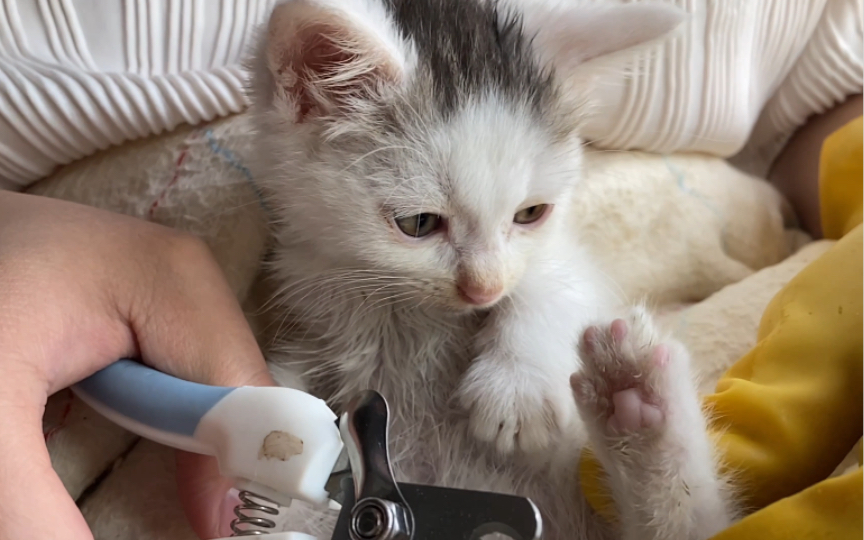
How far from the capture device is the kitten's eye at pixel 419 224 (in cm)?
75

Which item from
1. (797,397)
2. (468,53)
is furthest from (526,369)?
(468,53)

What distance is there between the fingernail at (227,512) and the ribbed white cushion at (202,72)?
0.58 metres

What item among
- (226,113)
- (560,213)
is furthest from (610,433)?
(226,113)

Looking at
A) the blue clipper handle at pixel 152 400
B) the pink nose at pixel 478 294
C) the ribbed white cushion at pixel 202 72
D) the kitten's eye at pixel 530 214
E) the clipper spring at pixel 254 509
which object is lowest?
the clipper spring at pixel 254 509

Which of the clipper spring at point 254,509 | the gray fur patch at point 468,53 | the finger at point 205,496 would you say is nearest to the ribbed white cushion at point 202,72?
the gray fur patch at point 468,53

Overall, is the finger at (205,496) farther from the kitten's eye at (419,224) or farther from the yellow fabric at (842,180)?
the yellow fabric at (842,180)

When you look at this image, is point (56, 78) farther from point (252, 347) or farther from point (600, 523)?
point (600, 523)

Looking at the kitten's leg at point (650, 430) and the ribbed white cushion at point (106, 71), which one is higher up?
Answer: the ribbed white cushion at point (106, 71)

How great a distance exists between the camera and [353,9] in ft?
2.18

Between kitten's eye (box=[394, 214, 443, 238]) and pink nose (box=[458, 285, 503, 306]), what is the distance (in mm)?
77

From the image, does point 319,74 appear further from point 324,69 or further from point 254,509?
point 254,509

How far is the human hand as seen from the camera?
2.03ft

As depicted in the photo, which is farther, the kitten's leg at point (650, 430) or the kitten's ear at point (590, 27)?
the kitten's ear at point (590, 27)

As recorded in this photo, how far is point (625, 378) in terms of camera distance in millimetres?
677
